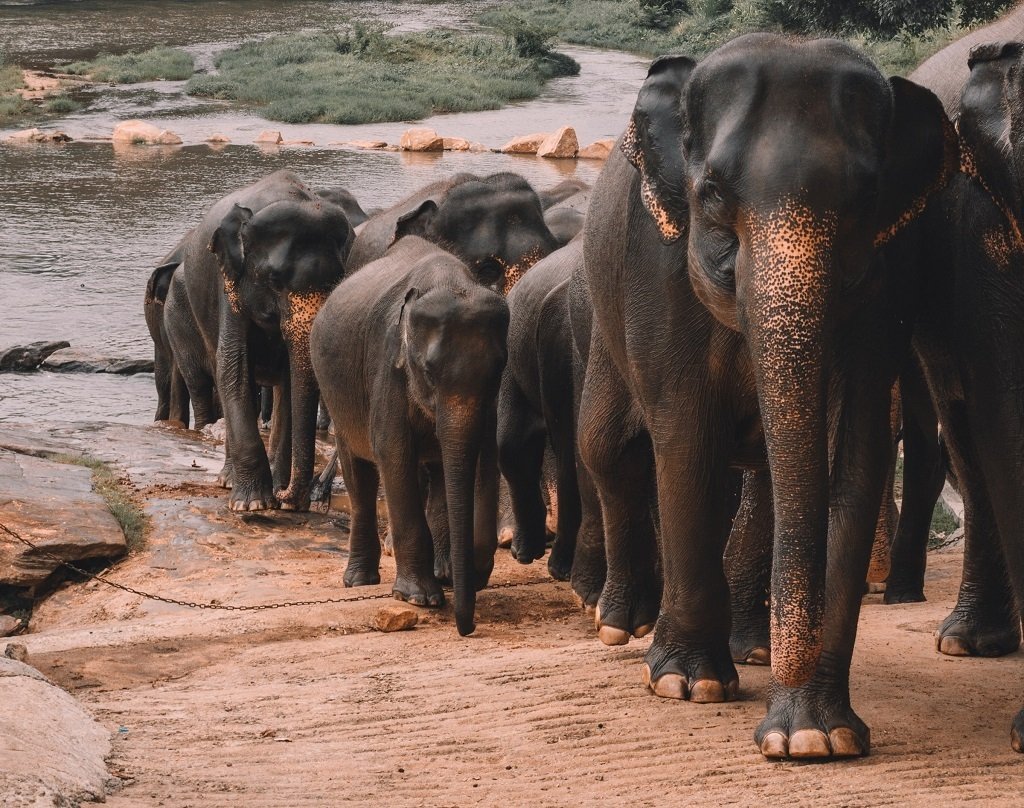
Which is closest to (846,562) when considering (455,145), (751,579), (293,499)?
(751,579)

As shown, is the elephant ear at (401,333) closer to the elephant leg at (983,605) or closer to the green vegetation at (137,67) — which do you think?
the elephant leg at (983,605)

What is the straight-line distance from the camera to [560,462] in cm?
810

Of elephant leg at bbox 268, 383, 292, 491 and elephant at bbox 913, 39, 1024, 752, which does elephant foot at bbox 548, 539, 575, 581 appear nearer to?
elephant leg at bbox 268, 383, 292, 491

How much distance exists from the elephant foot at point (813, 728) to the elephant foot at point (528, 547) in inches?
161

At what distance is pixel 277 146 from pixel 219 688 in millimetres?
25814

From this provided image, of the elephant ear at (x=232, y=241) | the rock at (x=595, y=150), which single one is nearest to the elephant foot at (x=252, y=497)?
the elephant ear at (x=232, y=241)

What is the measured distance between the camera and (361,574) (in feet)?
26.7

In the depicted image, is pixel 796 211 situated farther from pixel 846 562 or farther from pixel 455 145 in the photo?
pixel 455 145

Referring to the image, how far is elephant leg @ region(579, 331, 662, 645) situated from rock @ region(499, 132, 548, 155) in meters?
23.6

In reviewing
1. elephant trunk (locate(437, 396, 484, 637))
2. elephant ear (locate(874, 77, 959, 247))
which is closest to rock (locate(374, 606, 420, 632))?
elephant trunk (locate(437, 396, 484, 637))

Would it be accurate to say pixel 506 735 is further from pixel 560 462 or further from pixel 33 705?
pixel 560 462

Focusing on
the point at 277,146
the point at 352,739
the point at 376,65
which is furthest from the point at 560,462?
the point at 376,65

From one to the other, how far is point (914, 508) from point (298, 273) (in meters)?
4.04

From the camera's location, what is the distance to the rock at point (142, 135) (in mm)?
31672
